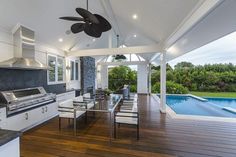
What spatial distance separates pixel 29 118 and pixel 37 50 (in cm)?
263

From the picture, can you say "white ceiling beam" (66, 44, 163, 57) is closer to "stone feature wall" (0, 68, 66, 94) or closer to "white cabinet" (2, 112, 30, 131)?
"stone feature wall" (0, 68, 66, 94)

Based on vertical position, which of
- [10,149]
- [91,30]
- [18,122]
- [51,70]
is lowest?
[18,122]

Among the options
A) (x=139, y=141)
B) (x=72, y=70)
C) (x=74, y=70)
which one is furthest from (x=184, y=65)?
(x=139, y=141)

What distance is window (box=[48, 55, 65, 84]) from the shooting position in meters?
5.96

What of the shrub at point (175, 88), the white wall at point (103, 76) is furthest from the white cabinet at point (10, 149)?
the white wall at point (103, 76)

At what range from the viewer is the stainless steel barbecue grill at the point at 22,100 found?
3456mm

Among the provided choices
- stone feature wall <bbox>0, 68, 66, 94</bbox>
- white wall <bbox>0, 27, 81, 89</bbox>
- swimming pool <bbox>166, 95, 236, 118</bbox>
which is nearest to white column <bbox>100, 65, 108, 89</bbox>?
white wall <bbox>0, 27, 81, 89</bbox>

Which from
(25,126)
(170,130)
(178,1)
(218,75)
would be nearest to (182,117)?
(170,130)

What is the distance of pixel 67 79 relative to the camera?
23.9 feet

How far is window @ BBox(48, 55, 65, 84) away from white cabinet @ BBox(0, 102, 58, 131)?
1496 mm

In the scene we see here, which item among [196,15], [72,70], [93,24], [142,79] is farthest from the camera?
[142,79]

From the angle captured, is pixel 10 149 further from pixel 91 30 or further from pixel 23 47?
pixel 23 47

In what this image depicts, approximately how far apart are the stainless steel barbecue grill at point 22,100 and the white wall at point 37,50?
1.07m

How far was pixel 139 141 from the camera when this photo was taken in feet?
10.5
